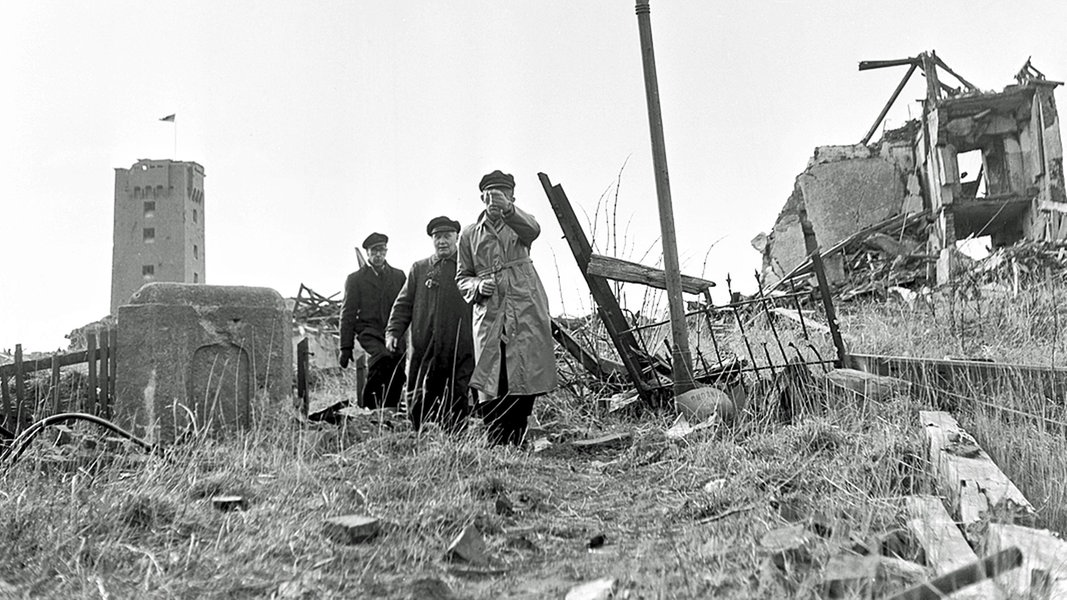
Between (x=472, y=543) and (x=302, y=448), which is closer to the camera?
(x=472, y=543)

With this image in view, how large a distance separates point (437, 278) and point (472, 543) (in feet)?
12.3

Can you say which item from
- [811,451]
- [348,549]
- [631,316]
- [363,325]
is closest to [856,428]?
[811,451]

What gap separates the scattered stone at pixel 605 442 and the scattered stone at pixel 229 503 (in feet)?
8.20

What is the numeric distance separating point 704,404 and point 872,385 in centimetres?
101

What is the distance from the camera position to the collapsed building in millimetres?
18031

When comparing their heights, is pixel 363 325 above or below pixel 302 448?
above

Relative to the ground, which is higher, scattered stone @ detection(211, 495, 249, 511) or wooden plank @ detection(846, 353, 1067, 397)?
wooden plank @ detection(846, 353, 1067, 397)

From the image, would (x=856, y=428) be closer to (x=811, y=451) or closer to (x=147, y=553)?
(x=811, y=451)

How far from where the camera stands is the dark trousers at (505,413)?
17.5 feet

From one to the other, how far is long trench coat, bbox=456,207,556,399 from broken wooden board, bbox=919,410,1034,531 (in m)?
2.27

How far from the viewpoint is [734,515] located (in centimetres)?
322

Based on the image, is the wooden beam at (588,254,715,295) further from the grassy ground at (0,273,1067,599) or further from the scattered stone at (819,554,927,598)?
the scattered stone at (819,554,927,598)

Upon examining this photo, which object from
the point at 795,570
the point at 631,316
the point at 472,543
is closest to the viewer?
the point at 795,570

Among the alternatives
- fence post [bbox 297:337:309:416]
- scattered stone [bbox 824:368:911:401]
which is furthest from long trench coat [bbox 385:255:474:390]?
scattered stone [bbox 824:368:911:401]
